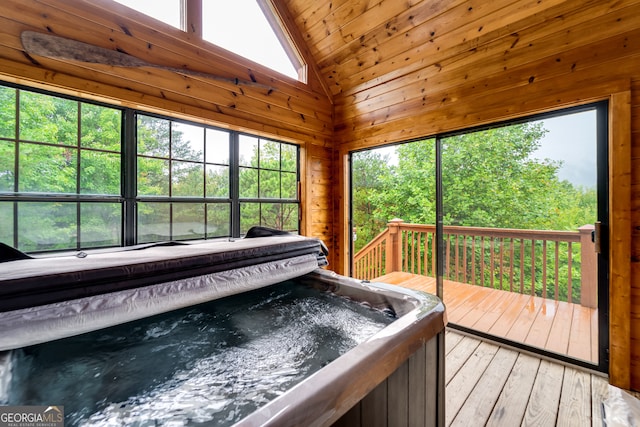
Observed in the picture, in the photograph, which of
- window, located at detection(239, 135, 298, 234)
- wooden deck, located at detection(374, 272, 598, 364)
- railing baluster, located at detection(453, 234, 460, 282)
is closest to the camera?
wooden deck, located at detection(374, 272, 598, 364)

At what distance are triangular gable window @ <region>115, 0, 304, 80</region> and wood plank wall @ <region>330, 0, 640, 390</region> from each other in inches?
25.2

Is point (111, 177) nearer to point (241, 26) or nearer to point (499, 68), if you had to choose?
point (241, 26)

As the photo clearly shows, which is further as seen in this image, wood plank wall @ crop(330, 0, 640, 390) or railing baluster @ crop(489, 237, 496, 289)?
railing baluster @ crop(489, 237, 496, 289)

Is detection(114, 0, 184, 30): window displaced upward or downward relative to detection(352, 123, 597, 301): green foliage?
upward

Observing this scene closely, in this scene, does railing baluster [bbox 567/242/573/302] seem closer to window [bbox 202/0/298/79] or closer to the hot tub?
the hot tub

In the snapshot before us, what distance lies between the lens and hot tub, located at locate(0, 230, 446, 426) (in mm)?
787

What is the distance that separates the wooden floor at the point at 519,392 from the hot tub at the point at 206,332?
1.78 feet

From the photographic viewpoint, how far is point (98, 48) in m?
1.80

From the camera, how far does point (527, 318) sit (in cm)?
245

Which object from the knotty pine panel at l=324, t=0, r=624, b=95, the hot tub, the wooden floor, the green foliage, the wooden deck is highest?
the knotty pine panel at l=324, t=0, r=624, b=95

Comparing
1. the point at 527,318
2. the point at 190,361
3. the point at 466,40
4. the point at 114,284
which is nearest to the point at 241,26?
the point at 466,40

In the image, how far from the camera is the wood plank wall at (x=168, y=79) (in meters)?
1.63

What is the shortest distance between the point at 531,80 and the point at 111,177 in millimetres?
3335

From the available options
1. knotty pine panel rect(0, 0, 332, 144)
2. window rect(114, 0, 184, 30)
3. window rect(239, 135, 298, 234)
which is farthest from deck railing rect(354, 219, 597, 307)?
window rect(114, 0, 184, 30)
